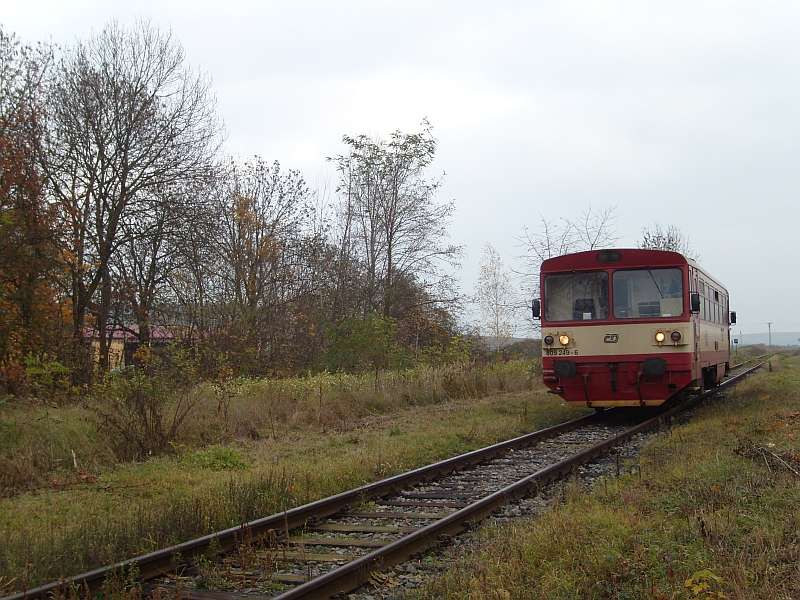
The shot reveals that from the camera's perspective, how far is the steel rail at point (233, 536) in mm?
5105

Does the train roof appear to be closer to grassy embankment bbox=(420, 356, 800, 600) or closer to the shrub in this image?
grassy embankment bbox=(420, 356, 800, 600)

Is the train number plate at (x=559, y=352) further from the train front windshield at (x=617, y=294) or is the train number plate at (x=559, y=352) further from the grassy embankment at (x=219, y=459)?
the grassy embankment at (x=219, y=459)

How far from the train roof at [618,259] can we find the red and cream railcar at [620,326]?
0.06 ft

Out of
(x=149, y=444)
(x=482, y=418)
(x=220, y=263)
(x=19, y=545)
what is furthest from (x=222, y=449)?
(x=220, y=263)

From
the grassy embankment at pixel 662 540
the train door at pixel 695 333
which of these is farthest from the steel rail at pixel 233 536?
the train door at pixel 695 333

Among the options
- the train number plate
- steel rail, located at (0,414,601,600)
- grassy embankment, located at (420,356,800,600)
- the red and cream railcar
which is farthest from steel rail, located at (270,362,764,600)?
the train number plate

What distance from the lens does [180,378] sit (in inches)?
500

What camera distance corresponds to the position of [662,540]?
561 centimetres

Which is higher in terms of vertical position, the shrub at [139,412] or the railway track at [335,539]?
the shrub at [139,412]

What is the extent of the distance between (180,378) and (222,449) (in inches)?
88.0

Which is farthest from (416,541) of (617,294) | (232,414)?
(617,294)

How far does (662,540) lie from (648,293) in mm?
9078

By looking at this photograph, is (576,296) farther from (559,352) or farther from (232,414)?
(232,414)

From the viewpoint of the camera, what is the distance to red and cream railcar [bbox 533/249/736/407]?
44.9 feet
